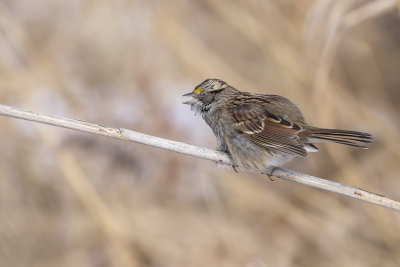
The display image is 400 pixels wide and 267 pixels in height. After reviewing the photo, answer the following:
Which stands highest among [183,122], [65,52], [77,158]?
[65,52]

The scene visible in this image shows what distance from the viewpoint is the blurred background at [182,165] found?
430 cm

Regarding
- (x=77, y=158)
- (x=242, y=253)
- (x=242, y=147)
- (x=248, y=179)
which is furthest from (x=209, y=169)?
(x=242, y=147)

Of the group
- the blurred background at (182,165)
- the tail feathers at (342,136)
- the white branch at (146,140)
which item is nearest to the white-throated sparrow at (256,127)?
the tail feathers at (342,136)

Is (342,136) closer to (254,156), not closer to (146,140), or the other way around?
(254,156)

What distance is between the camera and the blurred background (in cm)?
430

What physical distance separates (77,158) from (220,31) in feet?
8.46

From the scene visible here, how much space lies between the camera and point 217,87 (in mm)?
3613

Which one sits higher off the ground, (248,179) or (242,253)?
(248,179)

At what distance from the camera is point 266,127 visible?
3.33 meters

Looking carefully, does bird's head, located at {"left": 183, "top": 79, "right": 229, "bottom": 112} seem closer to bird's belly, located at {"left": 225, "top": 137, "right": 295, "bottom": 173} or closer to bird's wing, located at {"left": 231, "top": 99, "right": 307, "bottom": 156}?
Result: bird's wing, located at {"left": 231, "top": 99, "right": 307, "bottom": 156}

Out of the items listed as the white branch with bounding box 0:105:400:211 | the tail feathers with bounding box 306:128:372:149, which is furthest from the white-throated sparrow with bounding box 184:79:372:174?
the white branch with bounding box 0:105:400:211

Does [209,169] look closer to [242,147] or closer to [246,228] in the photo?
[246,228]

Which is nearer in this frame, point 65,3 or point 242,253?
point 242,253

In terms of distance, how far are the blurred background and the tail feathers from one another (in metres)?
1.00
